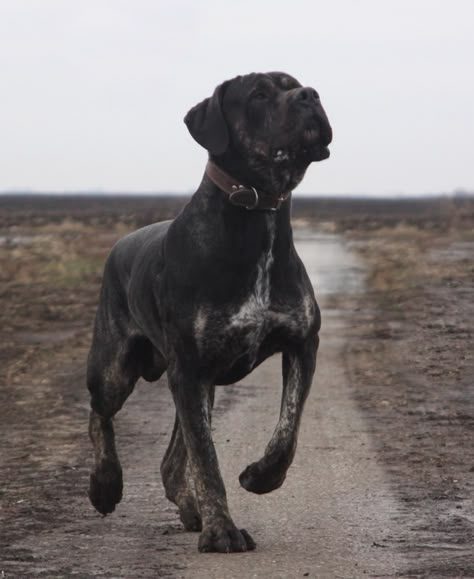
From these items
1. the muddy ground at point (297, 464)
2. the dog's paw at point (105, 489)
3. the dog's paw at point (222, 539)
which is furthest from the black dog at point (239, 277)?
the dog's paw at point (105, 489)

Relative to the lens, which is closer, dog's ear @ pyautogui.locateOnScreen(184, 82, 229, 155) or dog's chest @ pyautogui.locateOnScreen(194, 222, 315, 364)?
dog's chest @ pyautogui.locateOnScreen(194, 222, 315, 364)

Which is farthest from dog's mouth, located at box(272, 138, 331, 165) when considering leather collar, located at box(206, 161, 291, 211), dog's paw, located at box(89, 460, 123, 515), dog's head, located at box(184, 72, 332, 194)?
dog's paw, located at box(89, 460, 123, 515)

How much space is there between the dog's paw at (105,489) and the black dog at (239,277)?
967mm

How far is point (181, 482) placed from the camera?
720cm

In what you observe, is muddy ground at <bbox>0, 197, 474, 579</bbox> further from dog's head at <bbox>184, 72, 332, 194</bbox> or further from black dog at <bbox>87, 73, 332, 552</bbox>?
dog's head at <bbox>184, 72, 332, 194</bbox>

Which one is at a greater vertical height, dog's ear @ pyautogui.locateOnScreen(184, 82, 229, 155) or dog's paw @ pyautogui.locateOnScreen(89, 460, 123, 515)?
dog's ear @ pyautogui.locateOnScreen(184, 82, 229, 155)

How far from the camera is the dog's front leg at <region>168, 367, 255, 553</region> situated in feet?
20.5

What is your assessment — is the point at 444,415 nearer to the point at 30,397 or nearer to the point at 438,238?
the point at 30,397

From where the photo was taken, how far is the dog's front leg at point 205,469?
624 centimetres

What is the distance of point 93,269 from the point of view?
1308 inches

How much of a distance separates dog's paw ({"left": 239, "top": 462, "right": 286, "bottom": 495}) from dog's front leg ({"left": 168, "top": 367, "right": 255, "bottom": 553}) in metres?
0.18

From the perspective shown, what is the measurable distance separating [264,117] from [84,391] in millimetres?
6893

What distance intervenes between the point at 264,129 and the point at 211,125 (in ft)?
0.87

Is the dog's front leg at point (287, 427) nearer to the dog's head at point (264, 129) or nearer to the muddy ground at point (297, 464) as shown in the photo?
the muddy ground at point (297, 464)
